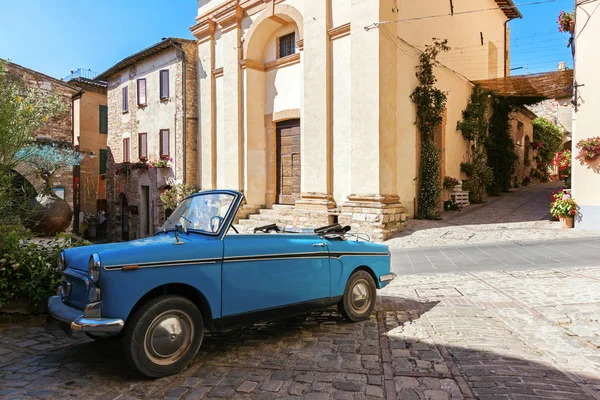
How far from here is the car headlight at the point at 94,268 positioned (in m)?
2.94

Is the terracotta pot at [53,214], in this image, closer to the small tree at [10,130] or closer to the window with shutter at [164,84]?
the small tree at [10,130]

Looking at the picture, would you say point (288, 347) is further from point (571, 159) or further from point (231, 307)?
point (571, 159)

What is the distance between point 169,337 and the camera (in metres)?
3.20

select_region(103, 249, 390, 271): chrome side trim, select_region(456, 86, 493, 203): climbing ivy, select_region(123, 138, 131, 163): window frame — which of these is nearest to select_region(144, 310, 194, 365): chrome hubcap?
select_region(103, 249, 390, 271): chrome side trim

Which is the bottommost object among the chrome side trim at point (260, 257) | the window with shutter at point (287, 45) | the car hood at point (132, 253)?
the chrome side trim at point (260, 257)

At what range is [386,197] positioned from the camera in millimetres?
11227

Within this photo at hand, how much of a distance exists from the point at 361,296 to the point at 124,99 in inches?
831

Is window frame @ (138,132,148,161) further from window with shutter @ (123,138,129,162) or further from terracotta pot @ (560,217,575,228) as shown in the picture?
terracotta pot @ (560,217,575,228)

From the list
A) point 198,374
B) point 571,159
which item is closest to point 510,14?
point 571,159

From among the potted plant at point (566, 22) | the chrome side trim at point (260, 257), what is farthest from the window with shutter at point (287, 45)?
the chrome side trim at point (260, 257)

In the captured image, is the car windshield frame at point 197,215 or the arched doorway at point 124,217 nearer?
the car windshield frame at point 197,215

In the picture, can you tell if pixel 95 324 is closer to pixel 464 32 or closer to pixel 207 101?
pixel 207 101

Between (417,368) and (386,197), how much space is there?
8104mm

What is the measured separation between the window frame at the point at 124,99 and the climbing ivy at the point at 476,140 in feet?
54.8
